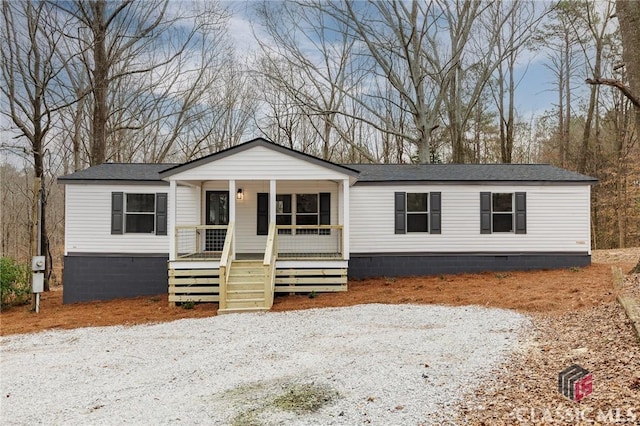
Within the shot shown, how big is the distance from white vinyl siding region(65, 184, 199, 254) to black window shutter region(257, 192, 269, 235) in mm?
1972

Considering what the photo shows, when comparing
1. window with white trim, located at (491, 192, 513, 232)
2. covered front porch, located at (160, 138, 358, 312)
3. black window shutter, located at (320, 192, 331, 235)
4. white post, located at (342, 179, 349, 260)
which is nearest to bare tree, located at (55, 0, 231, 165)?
covered front porch, located at (160, 138, 358, 312)

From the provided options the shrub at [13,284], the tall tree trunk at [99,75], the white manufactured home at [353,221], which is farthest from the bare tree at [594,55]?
the shrub at [13,284]

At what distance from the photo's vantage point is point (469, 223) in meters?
11.8

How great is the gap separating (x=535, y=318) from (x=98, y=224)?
11.0 metres

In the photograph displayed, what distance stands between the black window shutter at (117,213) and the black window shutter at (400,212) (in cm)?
790

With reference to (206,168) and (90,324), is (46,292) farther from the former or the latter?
(206,168)

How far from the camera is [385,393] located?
394 cm

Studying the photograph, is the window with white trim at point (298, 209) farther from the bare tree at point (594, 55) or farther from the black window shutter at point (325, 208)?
the bare tree at point (594, 55)

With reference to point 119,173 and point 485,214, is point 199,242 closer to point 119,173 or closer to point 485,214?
point 119,173

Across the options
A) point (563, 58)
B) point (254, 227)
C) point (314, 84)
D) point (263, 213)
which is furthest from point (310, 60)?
point (563, 58)

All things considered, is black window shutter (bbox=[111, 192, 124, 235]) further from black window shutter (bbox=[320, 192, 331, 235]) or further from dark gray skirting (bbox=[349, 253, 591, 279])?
dark gray skirting (bbox=[349, 253, 591, 279])

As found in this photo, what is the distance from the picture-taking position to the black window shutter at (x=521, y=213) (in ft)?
38.6

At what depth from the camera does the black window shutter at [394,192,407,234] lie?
1176 centimetres

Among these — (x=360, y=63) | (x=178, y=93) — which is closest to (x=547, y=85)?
(x=360, y=63)
